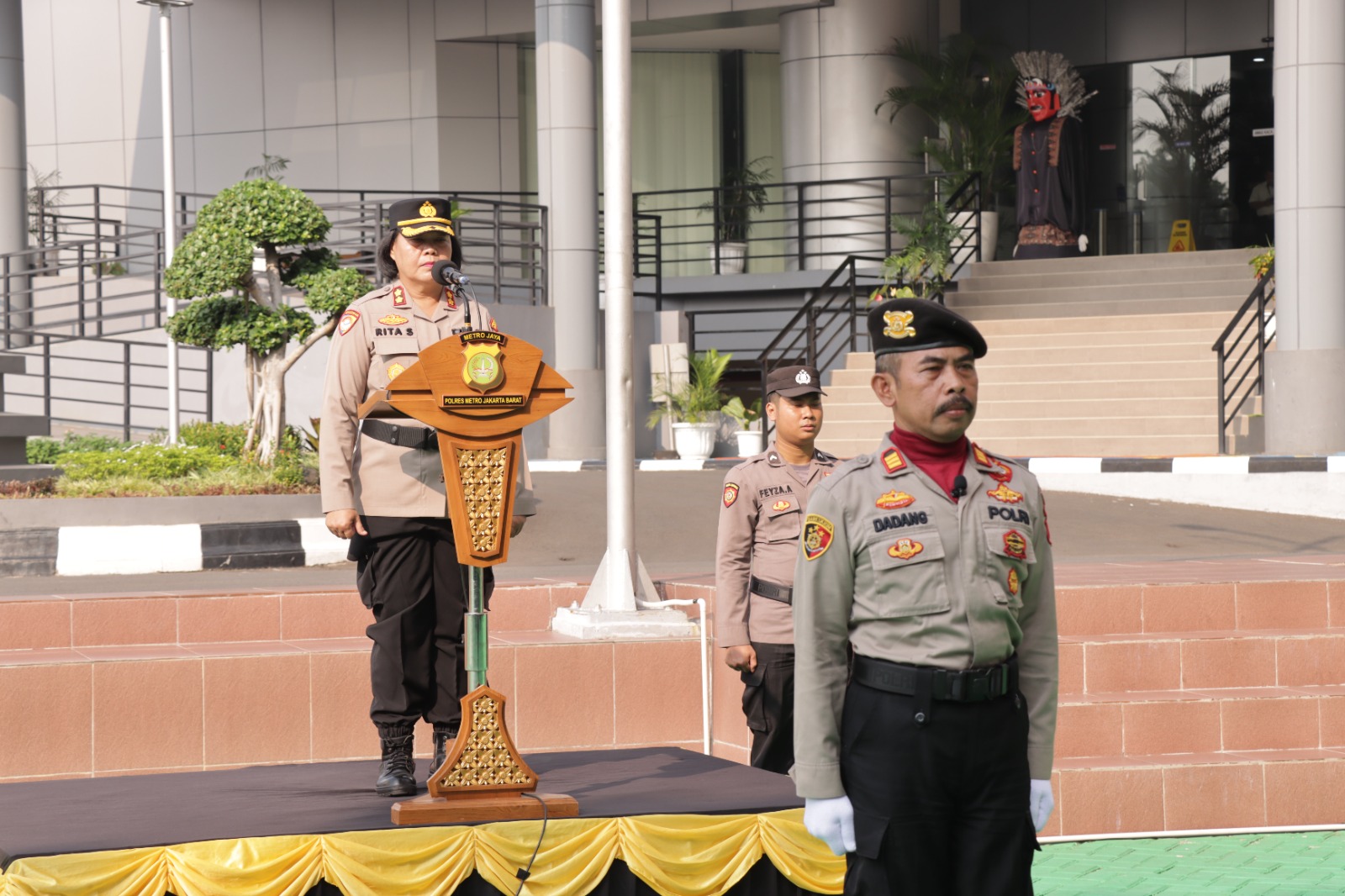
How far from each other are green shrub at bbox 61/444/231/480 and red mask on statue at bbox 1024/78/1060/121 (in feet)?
40.6

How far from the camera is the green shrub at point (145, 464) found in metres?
10.6

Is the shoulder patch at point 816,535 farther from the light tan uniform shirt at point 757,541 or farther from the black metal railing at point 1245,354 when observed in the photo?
the black metal railing at point 1245,354

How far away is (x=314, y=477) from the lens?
11.0m

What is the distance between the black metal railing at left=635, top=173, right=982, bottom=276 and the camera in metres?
20.2

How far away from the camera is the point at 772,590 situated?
5430 mm

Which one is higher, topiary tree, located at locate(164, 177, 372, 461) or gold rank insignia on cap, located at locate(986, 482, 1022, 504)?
topiary tree, located at locate(164, 177, 372, 461)

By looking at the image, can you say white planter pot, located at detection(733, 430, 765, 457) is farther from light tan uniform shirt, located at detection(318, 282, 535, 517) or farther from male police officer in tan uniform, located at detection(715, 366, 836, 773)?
light tan uniform shirt, located at detection(318, 282, 535, 517)

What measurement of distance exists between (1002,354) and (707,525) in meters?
7.04

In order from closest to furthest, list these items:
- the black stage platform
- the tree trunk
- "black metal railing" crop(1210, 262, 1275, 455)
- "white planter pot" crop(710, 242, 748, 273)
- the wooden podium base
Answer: the black stage platform → the wooden podium base → the tree trunk → "black metal railing" crop(1210, 262, 1275, 455) → "white planter pot" crop(710, 242, 748, 273)

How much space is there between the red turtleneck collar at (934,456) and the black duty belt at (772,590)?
6.82ft

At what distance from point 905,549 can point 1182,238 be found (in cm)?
2074

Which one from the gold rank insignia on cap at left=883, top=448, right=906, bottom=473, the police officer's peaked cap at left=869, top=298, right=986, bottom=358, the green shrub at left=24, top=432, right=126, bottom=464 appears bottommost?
the green shrub at left=24, top=432, right=126, bottom=464

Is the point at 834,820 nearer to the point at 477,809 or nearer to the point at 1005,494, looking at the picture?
the point at 1005,494

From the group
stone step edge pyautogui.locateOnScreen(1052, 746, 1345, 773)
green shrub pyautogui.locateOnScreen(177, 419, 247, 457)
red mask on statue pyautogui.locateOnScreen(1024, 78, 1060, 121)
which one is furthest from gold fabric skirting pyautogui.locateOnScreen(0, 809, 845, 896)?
red mask on statue pyautogui.locateOnScreen(1024, 78, 1060, 121)
